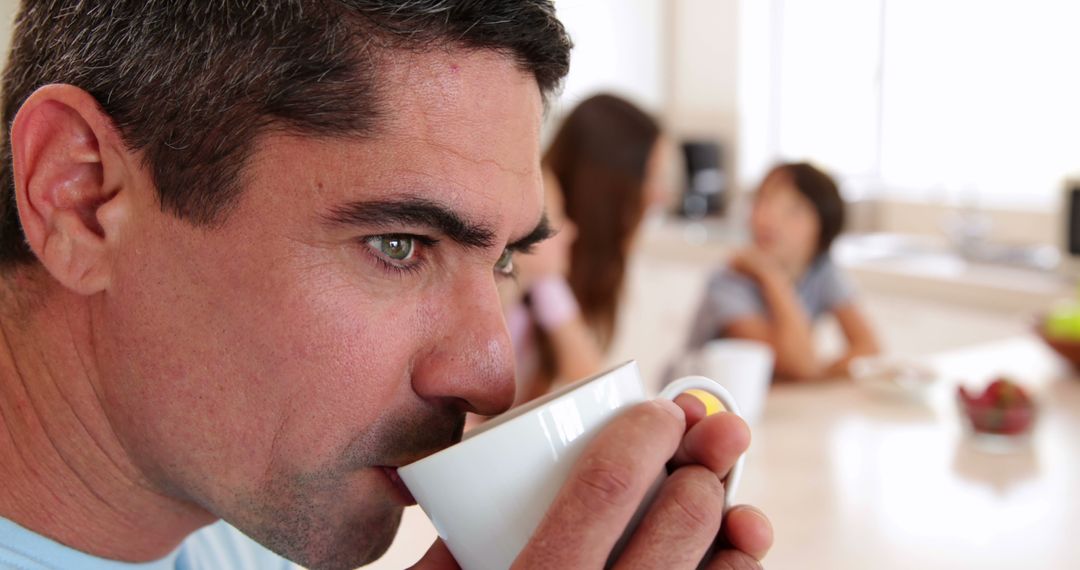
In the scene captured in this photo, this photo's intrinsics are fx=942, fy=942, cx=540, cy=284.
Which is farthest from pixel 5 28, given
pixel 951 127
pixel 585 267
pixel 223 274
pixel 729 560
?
pixel 951 127

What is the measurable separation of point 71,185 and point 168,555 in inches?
14.4

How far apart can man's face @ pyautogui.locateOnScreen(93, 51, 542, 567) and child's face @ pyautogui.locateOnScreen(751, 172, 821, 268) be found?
2213mm

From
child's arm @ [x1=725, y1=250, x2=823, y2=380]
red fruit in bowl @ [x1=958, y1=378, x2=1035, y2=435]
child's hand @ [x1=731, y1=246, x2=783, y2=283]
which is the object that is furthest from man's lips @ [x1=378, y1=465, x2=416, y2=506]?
child's hand @ [x1=731, y1=246, x2=783, y2=283]

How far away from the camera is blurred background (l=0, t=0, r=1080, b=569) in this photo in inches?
52.3

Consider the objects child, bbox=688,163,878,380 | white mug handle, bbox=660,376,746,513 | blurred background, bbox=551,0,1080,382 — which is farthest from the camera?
blurred background, bbox=551,0,1080,382

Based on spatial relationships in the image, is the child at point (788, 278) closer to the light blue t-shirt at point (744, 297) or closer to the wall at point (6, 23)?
the light blue t-shirt at point (744, 297)

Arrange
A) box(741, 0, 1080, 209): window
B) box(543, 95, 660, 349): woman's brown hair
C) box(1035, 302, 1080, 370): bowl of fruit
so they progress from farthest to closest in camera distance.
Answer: box(741, 0, 1080, 209): window
box(543, 95, 660, 349): woman's brown hair
box(1035, 302, 1080, 370): bowl of fruit

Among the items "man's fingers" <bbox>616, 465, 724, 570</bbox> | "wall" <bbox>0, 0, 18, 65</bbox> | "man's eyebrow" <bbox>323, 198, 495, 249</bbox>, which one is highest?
"wall" <bbox>0, 0, 18, 65</bbox>

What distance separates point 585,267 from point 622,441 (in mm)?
1970

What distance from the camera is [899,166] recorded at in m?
4.35

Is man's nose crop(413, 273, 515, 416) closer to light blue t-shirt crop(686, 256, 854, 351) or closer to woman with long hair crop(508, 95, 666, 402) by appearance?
woman with long hair crop(508, 95, 666, 402)

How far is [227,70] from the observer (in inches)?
27.4

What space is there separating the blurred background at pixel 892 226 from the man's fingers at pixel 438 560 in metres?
0.14

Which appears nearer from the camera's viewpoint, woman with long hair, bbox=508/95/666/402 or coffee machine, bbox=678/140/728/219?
woman with long hair, bbox=508/95/666/402
